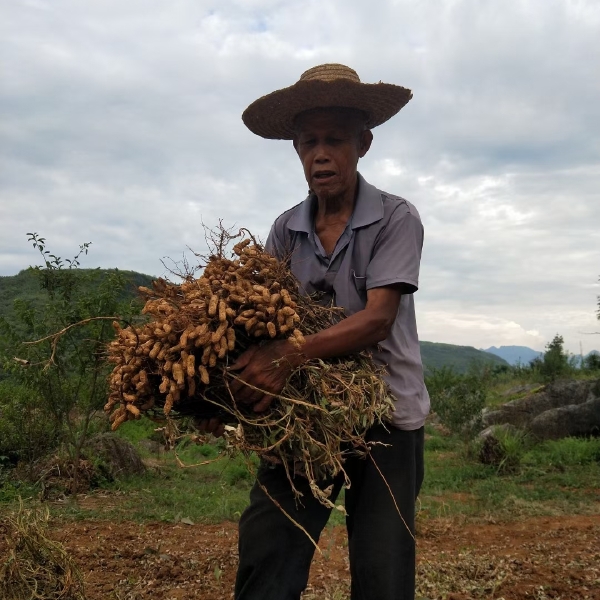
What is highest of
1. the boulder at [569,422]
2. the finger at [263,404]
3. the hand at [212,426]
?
the finger at [263,404]

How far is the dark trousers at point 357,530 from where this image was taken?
2383 mm

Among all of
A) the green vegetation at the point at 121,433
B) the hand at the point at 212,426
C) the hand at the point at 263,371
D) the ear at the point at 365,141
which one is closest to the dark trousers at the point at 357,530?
the hand at the point at 212,426

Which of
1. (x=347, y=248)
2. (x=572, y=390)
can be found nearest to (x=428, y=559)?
(x=347, y=248)

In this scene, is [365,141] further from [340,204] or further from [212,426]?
[212,426]

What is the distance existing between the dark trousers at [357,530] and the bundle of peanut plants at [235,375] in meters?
0.17

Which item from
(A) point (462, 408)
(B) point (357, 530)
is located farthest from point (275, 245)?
(A) point (462, 408)

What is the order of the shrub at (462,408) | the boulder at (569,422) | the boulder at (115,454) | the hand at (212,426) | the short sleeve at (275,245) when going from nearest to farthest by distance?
the hand at (212,426) → the short sleeve at (275,245) → the boulder at (115,454) → the shrub at (462,408) → the boulder at (569,422)

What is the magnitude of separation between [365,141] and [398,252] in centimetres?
64

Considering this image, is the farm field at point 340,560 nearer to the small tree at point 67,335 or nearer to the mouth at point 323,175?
the small tree at point 67,335

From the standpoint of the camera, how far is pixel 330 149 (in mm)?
2648

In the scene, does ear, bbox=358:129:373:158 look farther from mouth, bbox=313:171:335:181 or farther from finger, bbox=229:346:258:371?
finger, bbox=229:346:258:371

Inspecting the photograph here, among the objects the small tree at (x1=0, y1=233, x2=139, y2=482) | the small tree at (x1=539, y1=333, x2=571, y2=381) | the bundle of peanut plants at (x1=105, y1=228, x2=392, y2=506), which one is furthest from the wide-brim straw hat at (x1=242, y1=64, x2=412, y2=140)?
the small tree at (x1=539, y1=333, x2=571, y2=381)

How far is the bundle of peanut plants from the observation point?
2.14 m

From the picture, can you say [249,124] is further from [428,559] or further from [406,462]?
[428,559]
